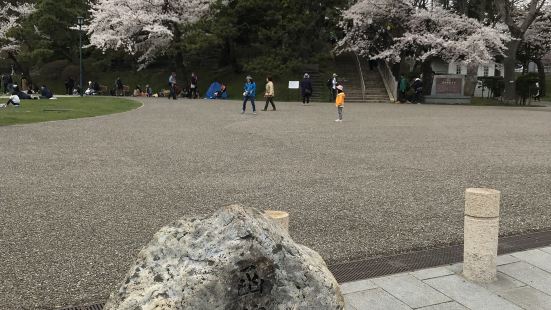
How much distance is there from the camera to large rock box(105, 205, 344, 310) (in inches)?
75.3

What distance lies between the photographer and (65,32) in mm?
39531

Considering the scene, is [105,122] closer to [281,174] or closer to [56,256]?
[281,174]

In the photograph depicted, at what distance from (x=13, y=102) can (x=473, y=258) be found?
22.9 m

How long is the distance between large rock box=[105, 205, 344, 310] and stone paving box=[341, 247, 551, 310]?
205cm

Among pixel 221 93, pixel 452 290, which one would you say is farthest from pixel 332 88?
pixel 452 290

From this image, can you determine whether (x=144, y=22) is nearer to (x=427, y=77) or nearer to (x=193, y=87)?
(x=193, y=87)

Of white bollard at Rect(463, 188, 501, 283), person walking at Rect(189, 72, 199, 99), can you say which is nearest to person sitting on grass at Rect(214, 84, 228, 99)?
person walking at Rect(189, 72, 199, 99)

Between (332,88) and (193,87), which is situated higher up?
(193,87)

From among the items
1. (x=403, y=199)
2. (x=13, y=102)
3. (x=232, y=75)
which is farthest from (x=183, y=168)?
(x=232, y=75)

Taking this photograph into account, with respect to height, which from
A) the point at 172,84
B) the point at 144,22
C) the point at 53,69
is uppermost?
the point at 144,22

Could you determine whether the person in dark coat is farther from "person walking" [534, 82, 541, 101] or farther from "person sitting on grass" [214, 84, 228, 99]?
"person walking" [534, 82, 541, 101]

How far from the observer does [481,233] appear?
445 centimetres

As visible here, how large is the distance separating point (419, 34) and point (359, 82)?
4.93 m

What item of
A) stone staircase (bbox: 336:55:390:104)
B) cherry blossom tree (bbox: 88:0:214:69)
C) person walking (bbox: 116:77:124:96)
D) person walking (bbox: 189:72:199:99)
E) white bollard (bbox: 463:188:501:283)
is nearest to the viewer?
white bollard (bbox: 463:188:501:283)
